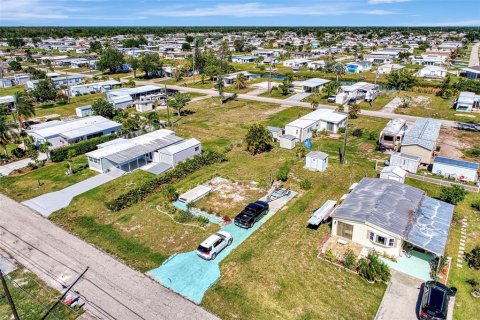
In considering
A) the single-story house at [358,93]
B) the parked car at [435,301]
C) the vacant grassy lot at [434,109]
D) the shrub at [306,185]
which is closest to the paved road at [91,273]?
the parked car at [435,301]

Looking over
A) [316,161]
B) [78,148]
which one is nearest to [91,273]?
[316,161]

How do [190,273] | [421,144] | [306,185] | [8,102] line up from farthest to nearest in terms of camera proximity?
[8,102] → [421,144] → [306,185] → [190,273]

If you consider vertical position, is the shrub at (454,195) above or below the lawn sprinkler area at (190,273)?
above

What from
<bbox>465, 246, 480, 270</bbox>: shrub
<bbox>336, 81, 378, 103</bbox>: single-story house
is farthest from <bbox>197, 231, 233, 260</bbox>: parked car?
<bbox>336, 81, 378, 103</bbox>: single-story house

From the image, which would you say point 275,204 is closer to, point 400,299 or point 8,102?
point 400,299

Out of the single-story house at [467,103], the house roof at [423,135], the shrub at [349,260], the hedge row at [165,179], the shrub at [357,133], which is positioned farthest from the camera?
the single-story house at [467,103]

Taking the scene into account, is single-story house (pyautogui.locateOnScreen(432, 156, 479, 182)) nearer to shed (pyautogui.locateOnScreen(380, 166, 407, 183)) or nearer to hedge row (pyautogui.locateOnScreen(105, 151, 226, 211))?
shed (pyautogui.locateOnScreen(380, 166, 407, 183))

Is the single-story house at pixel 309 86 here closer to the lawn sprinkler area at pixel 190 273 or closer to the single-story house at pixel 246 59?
the single-story house at pixel 246 59
